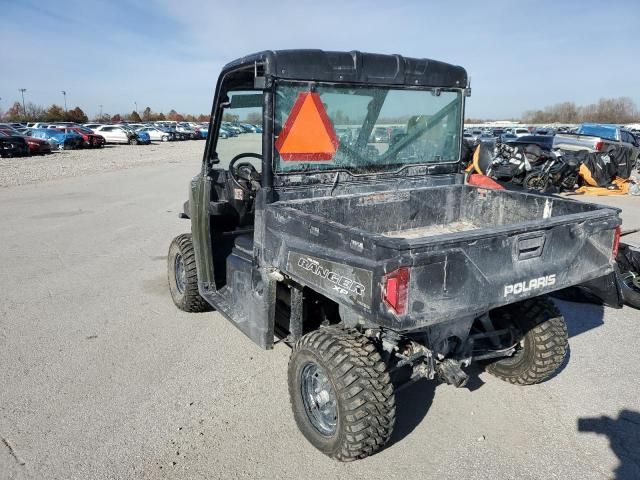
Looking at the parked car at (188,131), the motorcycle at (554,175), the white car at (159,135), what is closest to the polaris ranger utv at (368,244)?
the motorcycle at (554,175)

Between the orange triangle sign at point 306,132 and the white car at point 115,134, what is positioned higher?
the orange triangle sign at point 306,132

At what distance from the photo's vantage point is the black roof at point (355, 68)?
10.8 feet

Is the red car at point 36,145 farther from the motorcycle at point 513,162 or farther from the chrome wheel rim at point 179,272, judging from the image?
the chrome wheel rim at point 179,272

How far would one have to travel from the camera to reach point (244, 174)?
4.38 metres

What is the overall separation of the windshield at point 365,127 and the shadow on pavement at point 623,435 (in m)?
2.24

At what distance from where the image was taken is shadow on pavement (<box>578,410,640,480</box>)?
294cm

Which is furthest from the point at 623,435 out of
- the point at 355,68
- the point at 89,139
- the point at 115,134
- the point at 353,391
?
the point at 115,134

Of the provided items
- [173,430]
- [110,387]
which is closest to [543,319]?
[173,430]

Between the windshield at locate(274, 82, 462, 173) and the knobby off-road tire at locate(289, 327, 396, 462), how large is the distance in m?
1.26

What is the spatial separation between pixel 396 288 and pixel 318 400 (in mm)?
1092

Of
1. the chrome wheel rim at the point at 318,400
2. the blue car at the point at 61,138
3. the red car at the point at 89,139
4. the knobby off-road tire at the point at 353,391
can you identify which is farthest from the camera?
the red car at the point at 89,139

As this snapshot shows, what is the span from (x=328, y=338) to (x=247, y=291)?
3.14 feet

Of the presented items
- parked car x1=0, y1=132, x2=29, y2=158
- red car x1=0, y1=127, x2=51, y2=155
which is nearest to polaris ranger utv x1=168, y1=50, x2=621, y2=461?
parked car x1=0, y1=132, x2=29, y2=158

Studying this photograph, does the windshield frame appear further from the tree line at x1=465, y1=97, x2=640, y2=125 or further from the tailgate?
the tree line at x1=465, y1=97, x2=640, y2=125
